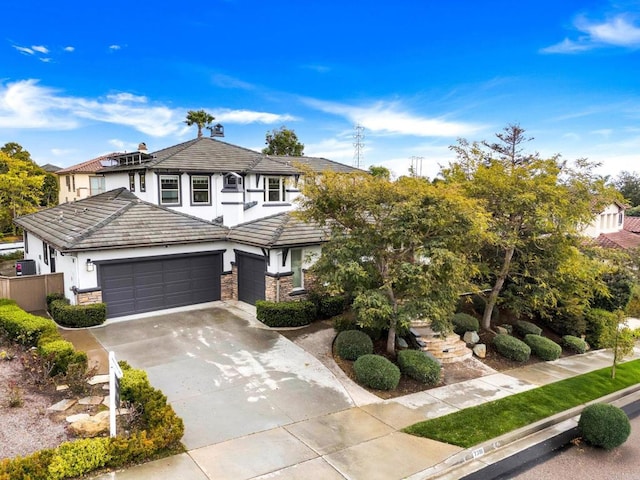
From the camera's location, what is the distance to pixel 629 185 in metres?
60.2

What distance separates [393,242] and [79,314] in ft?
33.6

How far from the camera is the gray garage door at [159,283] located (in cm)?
1529

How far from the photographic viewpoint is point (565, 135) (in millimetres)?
24375

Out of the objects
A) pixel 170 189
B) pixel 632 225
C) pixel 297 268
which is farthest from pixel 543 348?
pixel 632 225

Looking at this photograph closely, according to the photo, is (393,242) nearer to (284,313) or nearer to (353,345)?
(353,345)

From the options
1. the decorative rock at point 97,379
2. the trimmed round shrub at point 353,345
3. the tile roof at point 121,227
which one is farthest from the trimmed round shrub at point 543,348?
the decorative rock at point 97,379

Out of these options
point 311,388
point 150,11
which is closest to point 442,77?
point 150,11

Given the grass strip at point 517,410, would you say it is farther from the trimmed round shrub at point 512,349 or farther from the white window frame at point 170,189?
the white window frame at point 170,189

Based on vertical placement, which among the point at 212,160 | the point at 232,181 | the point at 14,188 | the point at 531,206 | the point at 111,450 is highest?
the point at 212,160

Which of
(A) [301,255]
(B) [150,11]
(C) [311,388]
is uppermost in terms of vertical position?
(B) [150,11]

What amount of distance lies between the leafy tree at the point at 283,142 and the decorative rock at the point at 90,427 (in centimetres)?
3834

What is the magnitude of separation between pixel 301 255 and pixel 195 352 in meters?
5.80

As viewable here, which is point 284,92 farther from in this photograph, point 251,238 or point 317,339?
point 317,339

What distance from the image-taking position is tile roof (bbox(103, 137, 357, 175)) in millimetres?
19250
